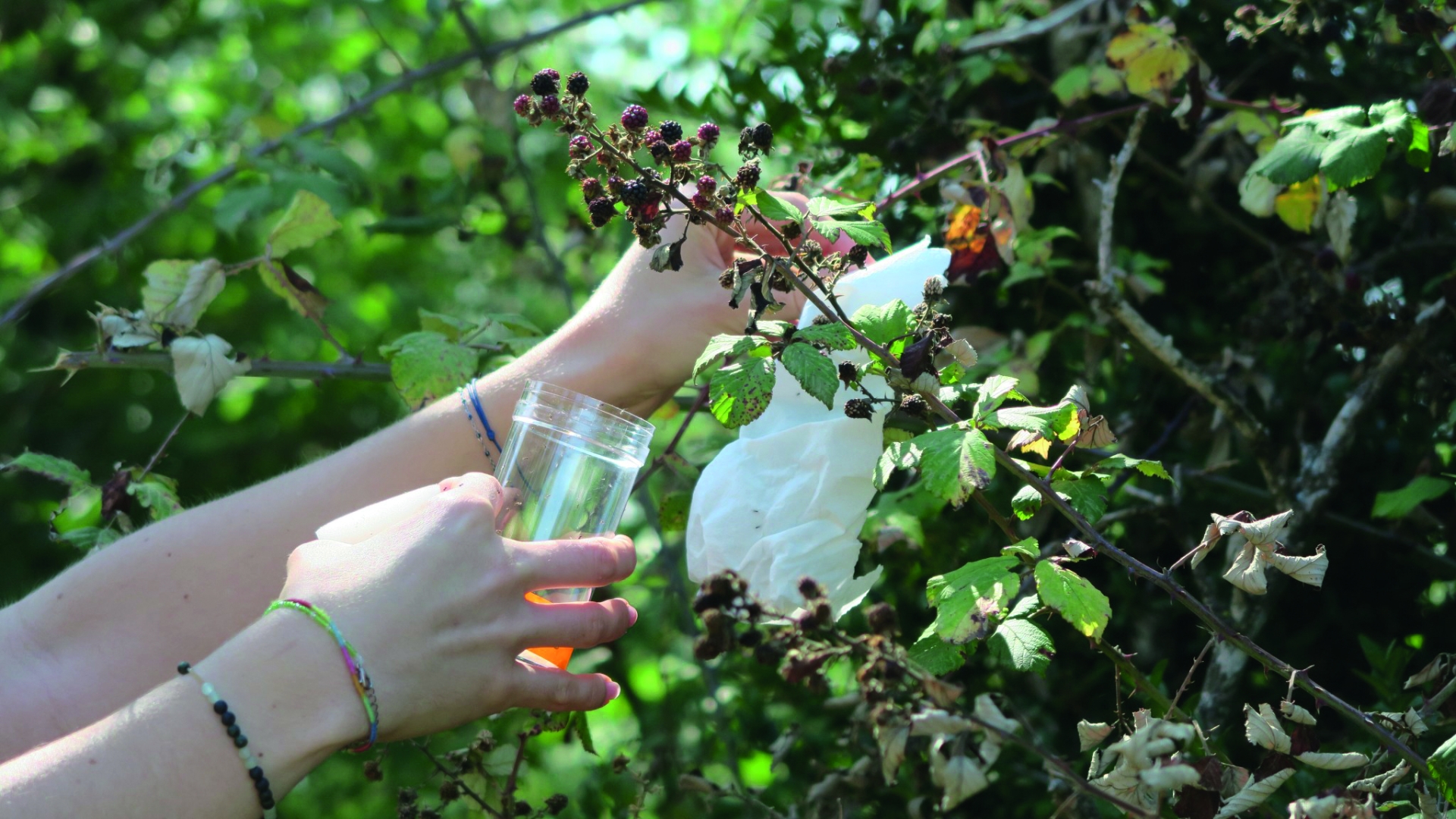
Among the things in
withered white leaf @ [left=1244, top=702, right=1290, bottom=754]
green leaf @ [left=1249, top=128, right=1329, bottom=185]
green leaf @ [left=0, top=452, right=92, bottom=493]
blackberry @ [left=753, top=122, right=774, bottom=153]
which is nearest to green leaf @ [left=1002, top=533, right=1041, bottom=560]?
withered white leaf @ [left=1244, top=702, right=1290, bottom=754]

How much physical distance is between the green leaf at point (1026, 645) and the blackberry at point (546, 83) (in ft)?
2.11

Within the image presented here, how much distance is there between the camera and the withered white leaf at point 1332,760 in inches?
37.8

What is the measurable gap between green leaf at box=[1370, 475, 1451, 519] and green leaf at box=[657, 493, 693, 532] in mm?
883

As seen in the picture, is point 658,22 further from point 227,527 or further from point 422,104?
point 227,527

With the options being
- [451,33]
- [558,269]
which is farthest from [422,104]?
[558,269]

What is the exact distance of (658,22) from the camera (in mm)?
5000

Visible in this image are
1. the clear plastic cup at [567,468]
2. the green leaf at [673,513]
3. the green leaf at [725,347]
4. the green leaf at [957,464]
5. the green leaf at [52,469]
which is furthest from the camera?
the green leaf at [52,469]

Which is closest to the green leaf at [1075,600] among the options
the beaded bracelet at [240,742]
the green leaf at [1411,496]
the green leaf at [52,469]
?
the green leaf at [1411,496]

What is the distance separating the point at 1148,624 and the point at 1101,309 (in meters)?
0.56

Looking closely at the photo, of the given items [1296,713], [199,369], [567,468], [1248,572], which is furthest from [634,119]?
[199,369]

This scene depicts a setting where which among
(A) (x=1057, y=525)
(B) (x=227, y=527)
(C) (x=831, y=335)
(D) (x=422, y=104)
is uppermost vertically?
(D) (x=422, y=104)

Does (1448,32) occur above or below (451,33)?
below

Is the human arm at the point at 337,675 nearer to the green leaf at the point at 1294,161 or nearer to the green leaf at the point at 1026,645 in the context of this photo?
the green leaf at the point at 1026,645

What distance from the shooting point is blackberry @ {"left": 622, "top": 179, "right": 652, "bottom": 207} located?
978mm
